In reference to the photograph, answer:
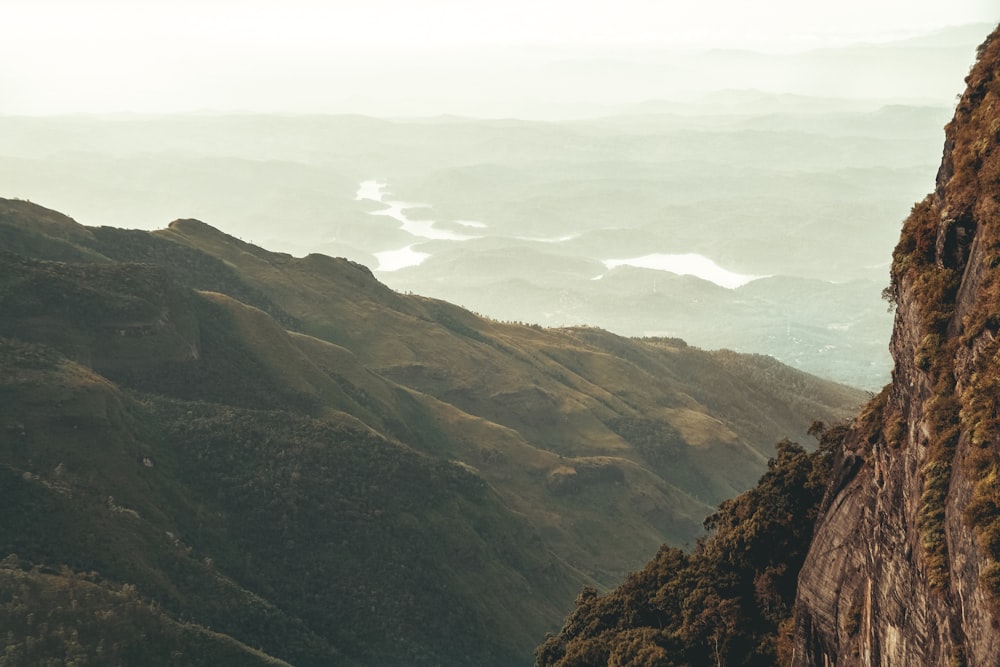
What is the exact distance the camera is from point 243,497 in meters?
119

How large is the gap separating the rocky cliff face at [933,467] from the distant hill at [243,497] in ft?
202

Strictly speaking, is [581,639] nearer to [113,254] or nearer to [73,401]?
[73,401]

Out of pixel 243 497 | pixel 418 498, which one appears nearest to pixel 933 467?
pixel 243 497

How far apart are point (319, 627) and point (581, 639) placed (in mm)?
47488

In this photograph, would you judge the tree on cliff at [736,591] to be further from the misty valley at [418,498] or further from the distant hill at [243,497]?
the distant hill at [243,497]

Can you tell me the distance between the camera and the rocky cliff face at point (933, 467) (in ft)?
95.4

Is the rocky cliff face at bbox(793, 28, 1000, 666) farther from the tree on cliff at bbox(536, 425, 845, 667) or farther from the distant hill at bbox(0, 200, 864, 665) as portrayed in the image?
the distant hill at bbox(0, 200, 864, 665)

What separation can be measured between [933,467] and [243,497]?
96772mm

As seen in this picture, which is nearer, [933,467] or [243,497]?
[933,467]

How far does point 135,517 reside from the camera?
101312 millimetres

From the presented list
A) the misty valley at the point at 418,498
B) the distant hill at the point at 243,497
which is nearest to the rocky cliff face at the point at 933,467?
the misty valley at the point at 418,498

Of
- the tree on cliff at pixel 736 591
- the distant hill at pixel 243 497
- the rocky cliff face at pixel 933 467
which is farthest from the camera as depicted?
the distant hill at pixel 243 497

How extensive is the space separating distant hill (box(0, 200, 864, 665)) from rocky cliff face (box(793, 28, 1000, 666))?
202 feet

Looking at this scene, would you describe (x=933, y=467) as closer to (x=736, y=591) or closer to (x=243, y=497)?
(x=736, y=591)
